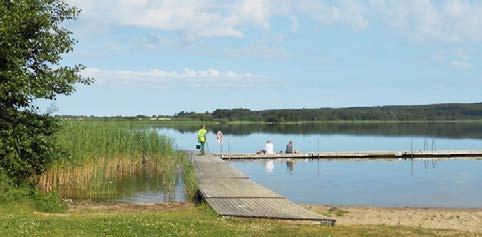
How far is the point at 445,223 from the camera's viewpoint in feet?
52.1

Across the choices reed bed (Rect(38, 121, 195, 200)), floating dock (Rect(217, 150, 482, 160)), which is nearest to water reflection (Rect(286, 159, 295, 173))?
floating dock (Rect(217, 150, 482, 160))

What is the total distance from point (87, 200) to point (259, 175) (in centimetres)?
1278

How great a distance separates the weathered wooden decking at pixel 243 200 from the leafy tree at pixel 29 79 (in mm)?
4845

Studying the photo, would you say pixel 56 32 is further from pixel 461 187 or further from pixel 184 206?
pixel 461 187

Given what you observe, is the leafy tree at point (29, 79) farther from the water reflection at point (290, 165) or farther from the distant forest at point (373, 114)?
the distant forest at point (373, 114)

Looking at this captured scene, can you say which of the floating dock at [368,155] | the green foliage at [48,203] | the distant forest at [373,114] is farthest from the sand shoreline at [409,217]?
the distant forest at [373,114]

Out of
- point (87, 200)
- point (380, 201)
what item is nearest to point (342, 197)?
point (380, 201)

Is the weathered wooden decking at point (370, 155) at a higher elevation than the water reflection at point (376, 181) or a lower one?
higher

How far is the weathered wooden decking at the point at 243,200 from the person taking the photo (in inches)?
541

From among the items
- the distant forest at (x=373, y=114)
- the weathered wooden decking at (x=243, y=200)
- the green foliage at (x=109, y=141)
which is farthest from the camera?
the distant forest at (x=373, y=114)

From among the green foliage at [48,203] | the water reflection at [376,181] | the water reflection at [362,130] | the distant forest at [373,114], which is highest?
the distant forest at [373,114]

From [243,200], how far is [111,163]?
33.7 feet

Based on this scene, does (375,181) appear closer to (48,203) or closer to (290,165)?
(290,165)

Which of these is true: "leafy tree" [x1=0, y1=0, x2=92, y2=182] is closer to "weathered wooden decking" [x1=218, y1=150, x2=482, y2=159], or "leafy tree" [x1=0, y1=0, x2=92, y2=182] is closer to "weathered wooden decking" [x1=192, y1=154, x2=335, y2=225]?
"weathered wooden decking" [x1=192, y1=154, x2=335, y2=225]
